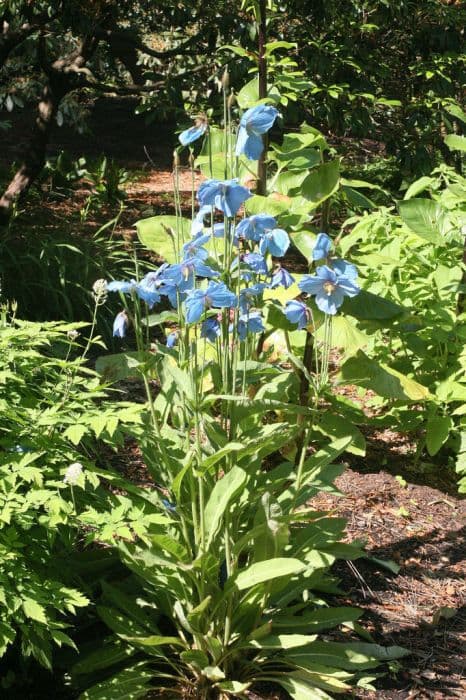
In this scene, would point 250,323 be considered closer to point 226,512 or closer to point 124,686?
point 226,512

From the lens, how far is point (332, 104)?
564 centimetres

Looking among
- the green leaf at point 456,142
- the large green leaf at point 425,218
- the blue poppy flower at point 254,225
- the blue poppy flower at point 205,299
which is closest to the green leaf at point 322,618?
the blue poppy flower at point 205,299

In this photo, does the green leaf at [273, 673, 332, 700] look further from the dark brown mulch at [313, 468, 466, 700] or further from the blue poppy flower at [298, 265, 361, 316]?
the blue poppy flower at [298, 265, 361, 316]

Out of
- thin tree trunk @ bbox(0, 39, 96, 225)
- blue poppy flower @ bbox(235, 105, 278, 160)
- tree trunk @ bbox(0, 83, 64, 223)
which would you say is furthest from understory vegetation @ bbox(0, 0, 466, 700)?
tree trunk @ bbox(0, 83, 64, 223)

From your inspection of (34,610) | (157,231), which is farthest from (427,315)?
(34,610)

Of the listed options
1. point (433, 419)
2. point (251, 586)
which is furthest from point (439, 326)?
point (251, 586)

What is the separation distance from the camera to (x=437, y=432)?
3.53 metres

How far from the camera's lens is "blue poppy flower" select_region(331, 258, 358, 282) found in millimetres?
2154

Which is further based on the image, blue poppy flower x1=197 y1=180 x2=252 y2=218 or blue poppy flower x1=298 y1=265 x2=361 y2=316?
blue poppy flower x1=298 y1=265 x2=361 y2=316

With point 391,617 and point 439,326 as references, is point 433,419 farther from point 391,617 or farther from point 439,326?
point 391,617

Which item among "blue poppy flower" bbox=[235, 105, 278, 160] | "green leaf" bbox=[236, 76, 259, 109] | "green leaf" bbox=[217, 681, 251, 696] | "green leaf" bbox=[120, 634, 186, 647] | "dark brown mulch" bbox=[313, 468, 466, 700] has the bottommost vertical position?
"dark brown mulch" bbox=[313, 468, 466, 700]

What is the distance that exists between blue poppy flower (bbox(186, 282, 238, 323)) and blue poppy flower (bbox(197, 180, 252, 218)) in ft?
0.62

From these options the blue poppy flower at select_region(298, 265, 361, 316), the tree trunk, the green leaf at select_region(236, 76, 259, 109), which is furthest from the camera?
the tree trunk

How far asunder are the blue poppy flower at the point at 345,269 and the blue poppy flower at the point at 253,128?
37cm
